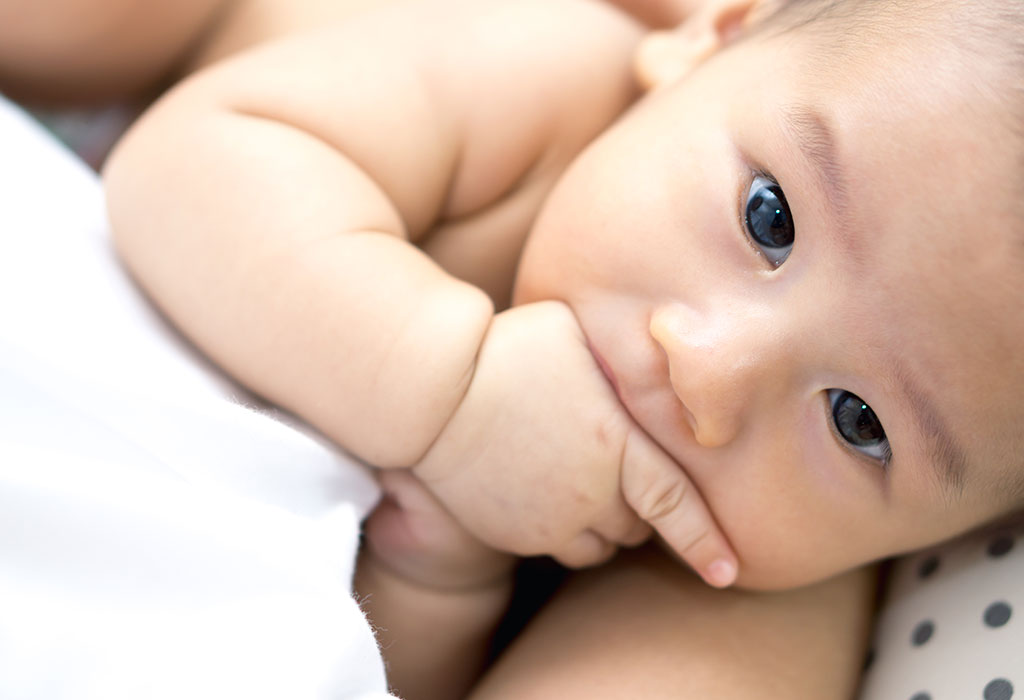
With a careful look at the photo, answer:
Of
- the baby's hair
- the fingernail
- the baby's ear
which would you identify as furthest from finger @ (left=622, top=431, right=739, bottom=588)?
the baby's ear

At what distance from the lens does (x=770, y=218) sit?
821 mm

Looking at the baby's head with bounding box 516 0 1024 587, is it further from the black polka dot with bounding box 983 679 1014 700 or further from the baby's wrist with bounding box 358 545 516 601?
the baby's wrist with bounding box 358 545 516 601

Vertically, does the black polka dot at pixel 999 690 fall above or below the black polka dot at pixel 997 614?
above

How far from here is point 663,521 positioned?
36.2 inches

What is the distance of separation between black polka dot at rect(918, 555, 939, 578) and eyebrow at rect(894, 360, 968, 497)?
10.4 inches

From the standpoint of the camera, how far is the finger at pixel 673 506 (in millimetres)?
897

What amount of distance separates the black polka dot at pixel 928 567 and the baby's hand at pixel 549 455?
29 centimetres

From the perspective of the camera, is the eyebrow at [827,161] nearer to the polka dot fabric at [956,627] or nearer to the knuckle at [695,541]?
the knuckle at [695,541]

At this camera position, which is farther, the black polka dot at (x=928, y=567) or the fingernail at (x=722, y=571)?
the black polka dot at (x=928, y=567)

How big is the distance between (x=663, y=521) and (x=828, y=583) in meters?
0.32

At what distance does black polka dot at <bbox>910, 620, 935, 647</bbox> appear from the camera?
0.98 meters

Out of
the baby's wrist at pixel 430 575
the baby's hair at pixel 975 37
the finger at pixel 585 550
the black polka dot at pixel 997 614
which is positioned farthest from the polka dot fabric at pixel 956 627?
the baby's wrist at pixel 430 575

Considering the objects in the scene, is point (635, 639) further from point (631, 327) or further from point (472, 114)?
point (472, 114)

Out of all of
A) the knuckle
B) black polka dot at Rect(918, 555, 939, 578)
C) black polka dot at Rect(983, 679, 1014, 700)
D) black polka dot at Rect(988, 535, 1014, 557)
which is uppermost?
the knuckle
